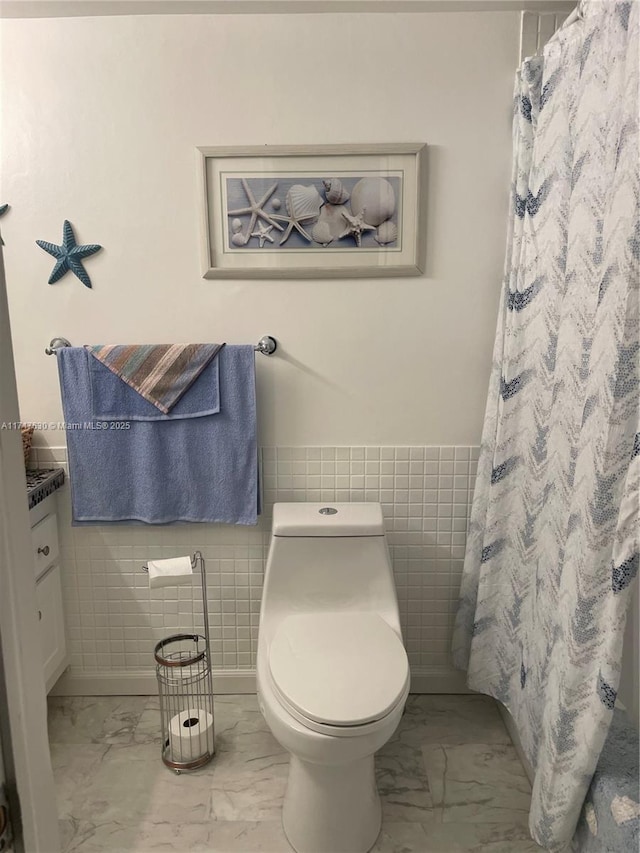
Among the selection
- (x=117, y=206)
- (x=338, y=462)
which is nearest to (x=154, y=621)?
(x=338, y=462)

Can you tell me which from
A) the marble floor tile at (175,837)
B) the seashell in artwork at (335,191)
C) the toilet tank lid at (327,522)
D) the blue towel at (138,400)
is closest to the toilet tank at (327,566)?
the toilet tank lid at (327,522)

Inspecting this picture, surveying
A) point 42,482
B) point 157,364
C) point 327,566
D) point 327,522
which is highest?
point 157,364

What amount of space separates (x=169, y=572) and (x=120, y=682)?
0.63 metres

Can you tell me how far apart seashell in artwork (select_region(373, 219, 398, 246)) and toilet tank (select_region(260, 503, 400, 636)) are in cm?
85

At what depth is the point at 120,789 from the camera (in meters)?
1.82

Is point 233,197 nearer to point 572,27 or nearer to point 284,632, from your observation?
point 572,27

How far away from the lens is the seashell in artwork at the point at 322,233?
196 cm

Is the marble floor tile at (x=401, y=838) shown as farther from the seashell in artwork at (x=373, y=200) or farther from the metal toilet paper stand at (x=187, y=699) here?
the seashell in artwork at (x=373, y=200)

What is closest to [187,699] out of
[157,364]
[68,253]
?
[157,364]

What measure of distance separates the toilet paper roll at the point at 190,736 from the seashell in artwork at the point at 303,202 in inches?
62.0

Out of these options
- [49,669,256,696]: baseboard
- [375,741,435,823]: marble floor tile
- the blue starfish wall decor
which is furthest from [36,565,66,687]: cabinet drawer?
[375,741,435,823]: marble floor tile

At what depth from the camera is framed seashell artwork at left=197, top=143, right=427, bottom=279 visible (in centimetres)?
193

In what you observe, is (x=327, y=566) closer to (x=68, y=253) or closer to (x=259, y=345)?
(x=259, y=345)

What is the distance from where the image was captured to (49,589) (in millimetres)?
2055
